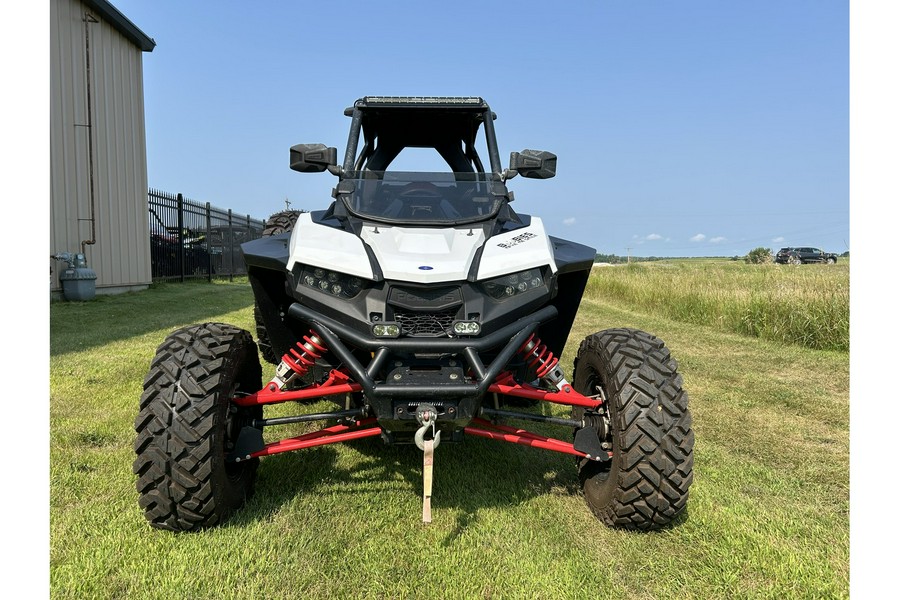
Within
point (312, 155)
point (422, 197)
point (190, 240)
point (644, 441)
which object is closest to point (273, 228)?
point (312, 155)

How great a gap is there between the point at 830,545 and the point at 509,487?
1.63 m

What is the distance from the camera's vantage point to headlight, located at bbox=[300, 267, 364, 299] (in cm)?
300

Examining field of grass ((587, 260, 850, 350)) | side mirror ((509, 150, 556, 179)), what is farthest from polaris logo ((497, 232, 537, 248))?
field of grass ((587, 260, 850, 350))

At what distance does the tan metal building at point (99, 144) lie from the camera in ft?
38.8

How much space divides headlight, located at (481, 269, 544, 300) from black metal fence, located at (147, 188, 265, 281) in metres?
15.3

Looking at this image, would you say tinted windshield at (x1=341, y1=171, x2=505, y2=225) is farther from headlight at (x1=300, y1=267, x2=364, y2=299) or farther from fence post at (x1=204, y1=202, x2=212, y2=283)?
fence post at (x1=204, y1=202, x2=212, y2=283)

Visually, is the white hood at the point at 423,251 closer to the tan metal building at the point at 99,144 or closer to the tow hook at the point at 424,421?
the tow hook at the point at 424,421

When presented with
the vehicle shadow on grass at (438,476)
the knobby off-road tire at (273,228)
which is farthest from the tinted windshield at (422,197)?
the knobby off-road tire at (273,228)

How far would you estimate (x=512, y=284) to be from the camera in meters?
3.08

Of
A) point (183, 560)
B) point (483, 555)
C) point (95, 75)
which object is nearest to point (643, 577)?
point (483, 555)

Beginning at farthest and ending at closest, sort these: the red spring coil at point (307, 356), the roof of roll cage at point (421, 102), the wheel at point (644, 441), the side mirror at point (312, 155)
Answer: the roof of roll cage at point (421, 102) < the side mirror at point (312, 155) < the red spring coil at point (307, 356) < the wheel at point (644, 441)

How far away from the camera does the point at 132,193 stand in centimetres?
1457

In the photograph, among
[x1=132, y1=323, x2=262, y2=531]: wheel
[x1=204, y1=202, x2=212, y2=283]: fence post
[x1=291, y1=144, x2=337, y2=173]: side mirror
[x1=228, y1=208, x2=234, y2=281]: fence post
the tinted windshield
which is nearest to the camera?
[x1=132, y1=323, x2=262, y2=531]: wheel

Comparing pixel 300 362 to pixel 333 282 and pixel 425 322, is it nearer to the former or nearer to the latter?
pixel 333 282
